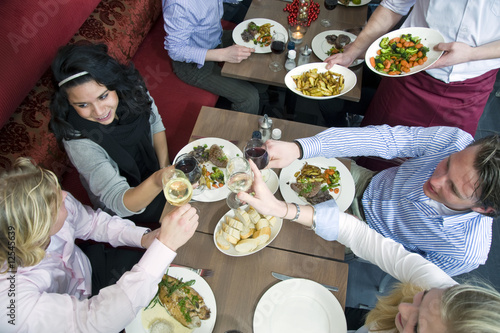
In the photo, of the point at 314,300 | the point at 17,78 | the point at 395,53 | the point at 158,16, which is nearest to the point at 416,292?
the point at 314,300

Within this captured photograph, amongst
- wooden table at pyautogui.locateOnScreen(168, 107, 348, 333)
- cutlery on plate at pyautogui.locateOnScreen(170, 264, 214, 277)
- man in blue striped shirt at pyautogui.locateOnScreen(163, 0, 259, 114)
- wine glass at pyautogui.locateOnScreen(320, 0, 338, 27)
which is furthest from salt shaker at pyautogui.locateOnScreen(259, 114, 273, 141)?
wine glass at pyautogui.locateOnScreen(320, 0, 338, 27)

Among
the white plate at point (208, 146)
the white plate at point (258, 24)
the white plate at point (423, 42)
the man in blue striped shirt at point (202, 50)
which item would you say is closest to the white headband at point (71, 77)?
the white plate at point (208, 146)

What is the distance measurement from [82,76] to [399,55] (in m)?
1.79

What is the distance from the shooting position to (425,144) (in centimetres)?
167

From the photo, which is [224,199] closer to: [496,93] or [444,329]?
[444,329]

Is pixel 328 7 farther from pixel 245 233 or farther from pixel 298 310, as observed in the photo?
pixel 298 310

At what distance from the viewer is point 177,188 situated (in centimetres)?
142

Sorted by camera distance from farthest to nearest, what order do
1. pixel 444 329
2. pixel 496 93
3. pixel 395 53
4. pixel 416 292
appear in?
pixel 496 93 → pixel 395 53 → pixel 416 292 → pixel 444 329

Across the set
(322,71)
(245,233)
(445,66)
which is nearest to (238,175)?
(245,233)

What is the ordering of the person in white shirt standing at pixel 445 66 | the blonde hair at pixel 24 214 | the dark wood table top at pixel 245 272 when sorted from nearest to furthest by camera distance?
the blonde hair at pixel 24 214, the dark wood table top at pixel 245 272, the person in white shirt standing at pixel 445 66

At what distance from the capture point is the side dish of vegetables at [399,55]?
1957 mm

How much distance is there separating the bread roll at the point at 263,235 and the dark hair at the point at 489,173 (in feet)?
2.76

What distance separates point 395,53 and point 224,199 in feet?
4.54

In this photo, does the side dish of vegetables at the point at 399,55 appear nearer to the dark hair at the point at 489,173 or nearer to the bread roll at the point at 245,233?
the dark hair at the point at 489,173
